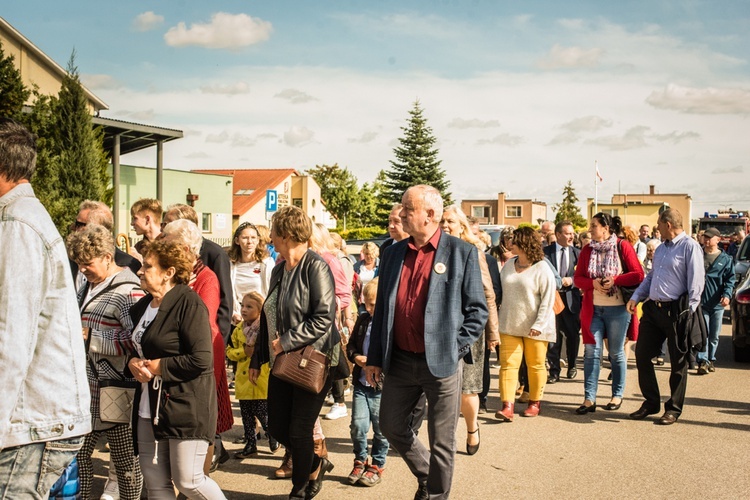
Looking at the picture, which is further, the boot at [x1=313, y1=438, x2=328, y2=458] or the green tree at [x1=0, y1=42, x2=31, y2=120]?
the green tree at [x1=0, y1=42, x2=31, y2=120]

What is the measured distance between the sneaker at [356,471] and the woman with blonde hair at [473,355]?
1056 mm

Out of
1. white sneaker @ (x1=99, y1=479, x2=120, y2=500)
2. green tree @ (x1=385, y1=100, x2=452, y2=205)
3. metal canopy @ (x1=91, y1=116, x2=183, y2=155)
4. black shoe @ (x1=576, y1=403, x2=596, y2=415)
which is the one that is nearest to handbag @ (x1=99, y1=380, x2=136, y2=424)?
white sneaker @ (x1=99, y1=479, x2=120, y2=500)

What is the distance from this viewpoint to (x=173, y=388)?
4.32m

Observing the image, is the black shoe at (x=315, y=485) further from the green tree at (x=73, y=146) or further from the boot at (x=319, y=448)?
the green tree at (x=73, y=146)

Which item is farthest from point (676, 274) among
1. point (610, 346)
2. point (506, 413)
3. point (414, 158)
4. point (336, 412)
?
point (414, 158)

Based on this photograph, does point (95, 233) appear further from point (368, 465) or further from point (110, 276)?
point (368, 465)

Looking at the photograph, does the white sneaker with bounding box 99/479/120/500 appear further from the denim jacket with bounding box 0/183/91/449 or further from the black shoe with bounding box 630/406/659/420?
the black shoe with bounding box 630/406/659/420

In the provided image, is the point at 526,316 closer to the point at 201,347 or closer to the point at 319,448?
the point at 319,448

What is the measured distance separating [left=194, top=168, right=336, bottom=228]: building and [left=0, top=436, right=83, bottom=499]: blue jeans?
6271 cm

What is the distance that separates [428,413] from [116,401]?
6.41 ft

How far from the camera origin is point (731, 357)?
43.7 ft

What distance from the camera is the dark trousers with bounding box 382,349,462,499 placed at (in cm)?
491

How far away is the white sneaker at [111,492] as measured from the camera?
541cm

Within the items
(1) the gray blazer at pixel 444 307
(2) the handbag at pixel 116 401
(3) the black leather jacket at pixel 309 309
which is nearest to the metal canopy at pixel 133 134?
(3) the black leather jacket at pixel 309 309
